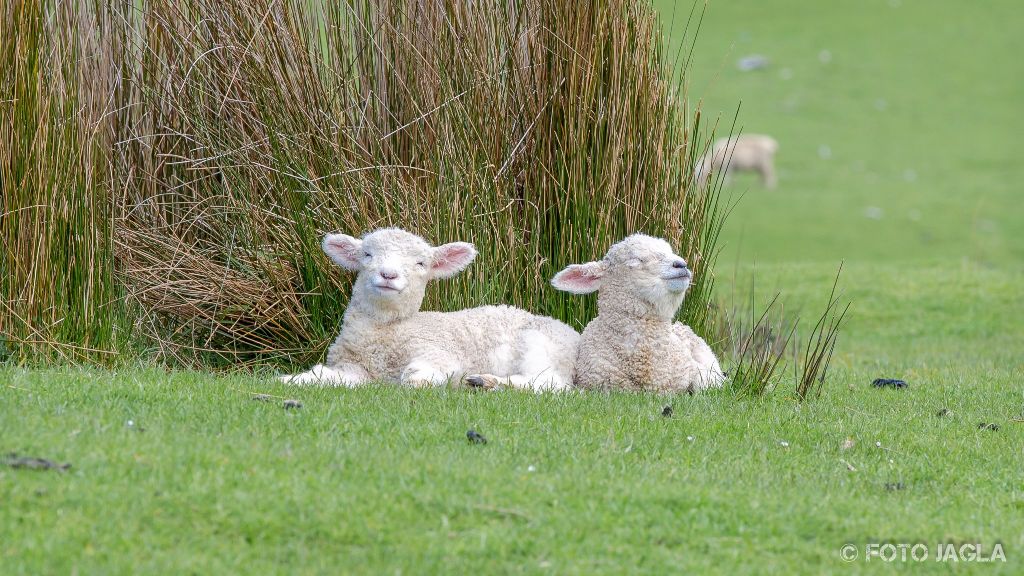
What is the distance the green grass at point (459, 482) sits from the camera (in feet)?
12.8

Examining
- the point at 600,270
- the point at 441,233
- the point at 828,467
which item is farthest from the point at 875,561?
the point at 441,233

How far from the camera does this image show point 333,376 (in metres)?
6.10

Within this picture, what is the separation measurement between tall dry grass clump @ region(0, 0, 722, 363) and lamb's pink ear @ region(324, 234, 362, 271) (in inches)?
23.9

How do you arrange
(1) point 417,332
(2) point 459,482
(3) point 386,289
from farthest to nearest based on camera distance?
(1) point 417,332
(3) point 386,289
(2) point 459,482

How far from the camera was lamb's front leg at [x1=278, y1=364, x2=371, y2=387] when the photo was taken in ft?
19.5

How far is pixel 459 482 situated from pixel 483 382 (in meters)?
1.58

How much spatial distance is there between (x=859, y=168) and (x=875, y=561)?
23271 millimetres

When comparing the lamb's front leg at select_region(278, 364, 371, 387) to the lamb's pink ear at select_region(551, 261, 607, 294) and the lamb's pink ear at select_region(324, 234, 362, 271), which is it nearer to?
the lamb's pink ear at select_region(324, 234, 362, 271)

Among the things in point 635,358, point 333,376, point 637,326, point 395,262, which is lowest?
point 333,376

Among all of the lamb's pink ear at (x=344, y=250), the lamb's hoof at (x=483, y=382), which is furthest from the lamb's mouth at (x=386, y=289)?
the lamb's hoof at (x=483, y=382)

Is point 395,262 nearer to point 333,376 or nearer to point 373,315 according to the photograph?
point 373,315

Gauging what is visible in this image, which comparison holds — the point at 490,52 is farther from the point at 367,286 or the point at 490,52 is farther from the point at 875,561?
the point at 875,561

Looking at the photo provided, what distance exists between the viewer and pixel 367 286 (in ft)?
20.2

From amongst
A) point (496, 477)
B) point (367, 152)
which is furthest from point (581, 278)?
point (496, 477)
